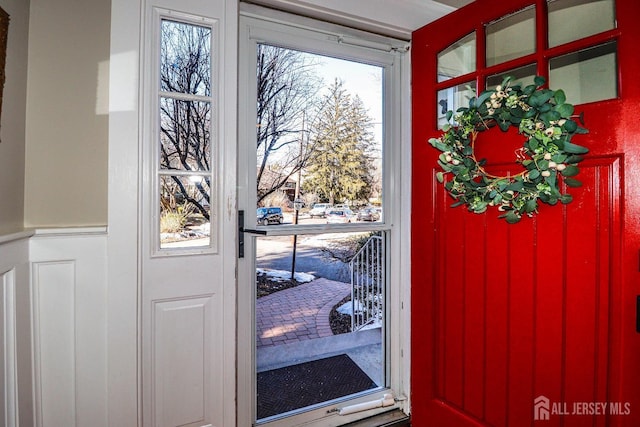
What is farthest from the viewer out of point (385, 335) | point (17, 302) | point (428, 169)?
point (385, 335)

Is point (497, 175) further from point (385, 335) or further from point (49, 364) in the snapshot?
point (49, 364)

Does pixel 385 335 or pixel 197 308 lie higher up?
pixel 197 308

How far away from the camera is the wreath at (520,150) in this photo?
3.81 feet

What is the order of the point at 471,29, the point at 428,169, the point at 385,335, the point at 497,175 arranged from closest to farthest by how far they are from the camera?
the point at 497,175, the point at 471,29, the point at 428,169, the point at 385,335

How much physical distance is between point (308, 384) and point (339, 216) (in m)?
1.22

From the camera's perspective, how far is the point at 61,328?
1344 mm

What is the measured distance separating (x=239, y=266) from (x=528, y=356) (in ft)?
4.14

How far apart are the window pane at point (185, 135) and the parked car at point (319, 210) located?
0.62 m

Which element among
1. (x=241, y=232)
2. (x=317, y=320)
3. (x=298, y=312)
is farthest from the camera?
(x=298, y=312)

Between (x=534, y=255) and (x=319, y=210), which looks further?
(x=319, y=210)

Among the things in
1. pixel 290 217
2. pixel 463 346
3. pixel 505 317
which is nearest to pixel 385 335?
pixel 463 346

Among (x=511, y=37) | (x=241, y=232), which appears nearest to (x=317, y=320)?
(x=241, y=232)

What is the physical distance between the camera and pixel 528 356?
54.1 inches

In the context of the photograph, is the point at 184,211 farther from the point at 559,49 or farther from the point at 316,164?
the point at 559,49
